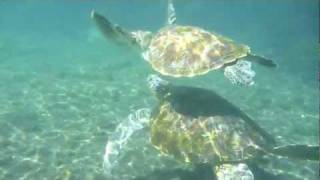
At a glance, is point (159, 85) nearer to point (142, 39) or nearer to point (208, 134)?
point (142, 39)

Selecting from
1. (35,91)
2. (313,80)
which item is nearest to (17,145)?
(35,91)

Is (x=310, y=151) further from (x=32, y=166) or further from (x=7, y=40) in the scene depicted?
Result: (x=7, y=40)

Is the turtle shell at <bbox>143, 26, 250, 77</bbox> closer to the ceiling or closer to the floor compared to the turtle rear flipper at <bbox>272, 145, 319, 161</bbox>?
closer to the ceiling

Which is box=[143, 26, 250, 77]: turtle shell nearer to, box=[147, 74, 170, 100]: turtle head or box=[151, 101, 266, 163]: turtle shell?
box=[147, 74, 170, 100]: turtle head

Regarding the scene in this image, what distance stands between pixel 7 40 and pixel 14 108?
94.7 feet

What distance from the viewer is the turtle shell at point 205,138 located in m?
9.74

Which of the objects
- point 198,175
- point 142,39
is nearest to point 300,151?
point 198,175

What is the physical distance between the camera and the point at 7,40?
42.2 metres

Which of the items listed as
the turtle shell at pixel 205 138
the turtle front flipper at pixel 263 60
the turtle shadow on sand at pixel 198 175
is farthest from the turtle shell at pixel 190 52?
the turtle shadow on sand at pixel 198 175

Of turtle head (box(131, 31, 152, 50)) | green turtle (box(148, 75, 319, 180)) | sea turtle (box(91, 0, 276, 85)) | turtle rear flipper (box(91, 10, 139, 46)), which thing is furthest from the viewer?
turtle head (box(131, 31, 152, 50))

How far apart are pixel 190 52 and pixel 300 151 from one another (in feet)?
11.5

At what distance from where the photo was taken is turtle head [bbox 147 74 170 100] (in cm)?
1061

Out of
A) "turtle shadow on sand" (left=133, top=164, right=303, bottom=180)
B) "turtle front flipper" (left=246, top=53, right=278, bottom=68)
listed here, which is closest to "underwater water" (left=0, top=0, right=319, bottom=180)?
"turtle shadow on sand" (left=133, top=164, right=303, bottom=180)

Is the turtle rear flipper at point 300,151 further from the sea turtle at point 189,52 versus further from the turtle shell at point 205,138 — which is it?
the sea turtle at point 189,52
